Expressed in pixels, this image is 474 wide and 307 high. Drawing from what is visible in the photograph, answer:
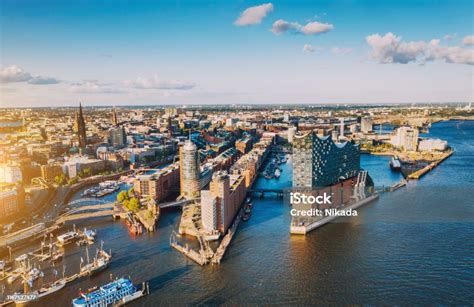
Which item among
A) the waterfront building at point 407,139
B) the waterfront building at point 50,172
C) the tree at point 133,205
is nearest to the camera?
the tree at point 133,205

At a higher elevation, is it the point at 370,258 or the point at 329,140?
the point at 329,140

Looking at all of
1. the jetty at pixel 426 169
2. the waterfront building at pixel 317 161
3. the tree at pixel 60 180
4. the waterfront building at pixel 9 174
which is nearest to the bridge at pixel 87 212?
the tree at pixel 60 180

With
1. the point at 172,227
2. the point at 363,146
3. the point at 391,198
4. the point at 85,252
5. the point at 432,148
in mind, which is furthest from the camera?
the point at 363,146

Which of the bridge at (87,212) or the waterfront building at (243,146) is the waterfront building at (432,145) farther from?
the bridge at (87,212)

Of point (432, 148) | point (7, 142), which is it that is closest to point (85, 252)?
point (7, 142)

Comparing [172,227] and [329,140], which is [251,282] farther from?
[329,140]

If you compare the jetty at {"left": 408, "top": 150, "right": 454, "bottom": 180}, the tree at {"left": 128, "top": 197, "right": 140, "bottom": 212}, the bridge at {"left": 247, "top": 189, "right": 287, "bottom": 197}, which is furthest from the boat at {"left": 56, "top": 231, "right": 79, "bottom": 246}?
the jetty at {"left": 408, "top": 150, "right": 454, "bottom": 180}

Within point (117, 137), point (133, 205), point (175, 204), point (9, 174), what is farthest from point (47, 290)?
point (117, 137)

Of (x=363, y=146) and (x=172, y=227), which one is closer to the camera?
(x=172, y=227)

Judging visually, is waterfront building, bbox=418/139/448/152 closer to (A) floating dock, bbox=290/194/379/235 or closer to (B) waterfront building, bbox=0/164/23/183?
(A) floating dock, bbox=290/194/379/235
